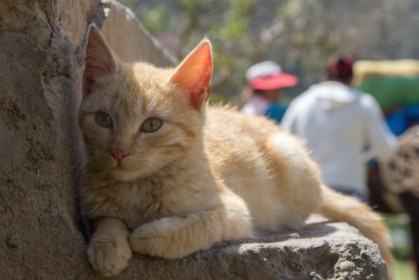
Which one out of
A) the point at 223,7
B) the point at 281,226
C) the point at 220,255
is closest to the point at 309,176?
the point at 281,226


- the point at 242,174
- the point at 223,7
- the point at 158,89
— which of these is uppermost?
the point at 158,89

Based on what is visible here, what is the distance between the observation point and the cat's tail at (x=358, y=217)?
4.95 m

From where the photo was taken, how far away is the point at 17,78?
3650 mm

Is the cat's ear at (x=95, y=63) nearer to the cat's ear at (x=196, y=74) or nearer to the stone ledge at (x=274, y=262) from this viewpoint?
the cat's ear at (x=196, y=74)

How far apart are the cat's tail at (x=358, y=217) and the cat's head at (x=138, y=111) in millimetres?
1469

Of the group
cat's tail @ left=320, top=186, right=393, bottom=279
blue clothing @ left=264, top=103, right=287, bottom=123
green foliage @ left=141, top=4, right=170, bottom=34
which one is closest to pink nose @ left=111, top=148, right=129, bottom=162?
cat's tail @ left=320, top=186, right=393, bottom=279

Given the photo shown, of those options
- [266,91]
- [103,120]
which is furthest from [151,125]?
[266,91]

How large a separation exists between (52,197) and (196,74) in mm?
768

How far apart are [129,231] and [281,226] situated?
1207 mm

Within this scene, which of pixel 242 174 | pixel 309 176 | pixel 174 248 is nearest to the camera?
pixel 174 248

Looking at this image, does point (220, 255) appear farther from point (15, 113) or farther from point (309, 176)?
point (309, 176)

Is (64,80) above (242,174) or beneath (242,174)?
above

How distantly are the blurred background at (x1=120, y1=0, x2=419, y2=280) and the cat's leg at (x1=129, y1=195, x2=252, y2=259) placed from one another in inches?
352

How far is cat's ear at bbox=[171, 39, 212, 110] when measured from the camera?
12.5ft
